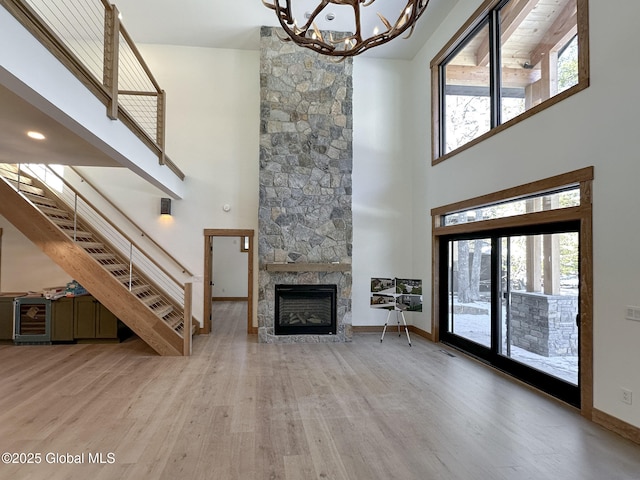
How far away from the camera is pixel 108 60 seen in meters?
3.77

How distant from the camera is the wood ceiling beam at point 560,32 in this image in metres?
3.88

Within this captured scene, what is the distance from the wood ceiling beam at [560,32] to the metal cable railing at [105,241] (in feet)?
19.5

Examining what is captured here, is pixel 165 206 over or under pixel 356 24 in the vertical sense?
under

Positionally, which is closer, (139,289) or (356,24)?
(356,24)

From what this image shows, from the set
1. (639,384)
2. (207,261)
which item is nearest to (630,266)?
(639,384)

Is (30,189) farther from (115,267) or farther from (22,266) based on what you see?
(115,267)

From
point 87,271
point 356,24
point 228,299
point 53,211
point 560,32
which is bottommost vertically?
point 228,299

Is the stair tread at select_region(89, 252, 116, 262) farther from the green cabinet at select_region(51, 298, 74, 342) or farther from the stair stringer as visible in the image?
the green cabinet at select_region(51, 298, 74, 342)

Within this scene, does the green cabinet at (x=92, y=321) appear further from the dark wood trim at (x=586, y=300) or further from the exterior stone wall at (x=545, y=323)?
the dark wood trim at (x=586, y=300)

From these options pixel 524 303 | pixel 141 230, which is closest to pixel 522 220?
pixel 524 303

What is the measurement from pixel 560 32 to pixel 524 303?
3.11 metres

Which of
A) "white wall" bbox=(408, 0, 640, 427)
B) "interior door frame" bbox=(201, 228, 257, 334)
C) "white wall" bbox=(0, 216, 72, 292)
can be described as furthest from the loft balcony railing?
"white wall" bbox=(408, 0, 640, 427)

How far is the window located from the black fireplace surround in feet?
10.6

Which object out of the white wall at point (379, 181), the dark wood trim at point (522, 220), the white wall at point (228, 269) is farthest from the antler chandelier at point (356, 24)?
the white wall at point (228, 269)
